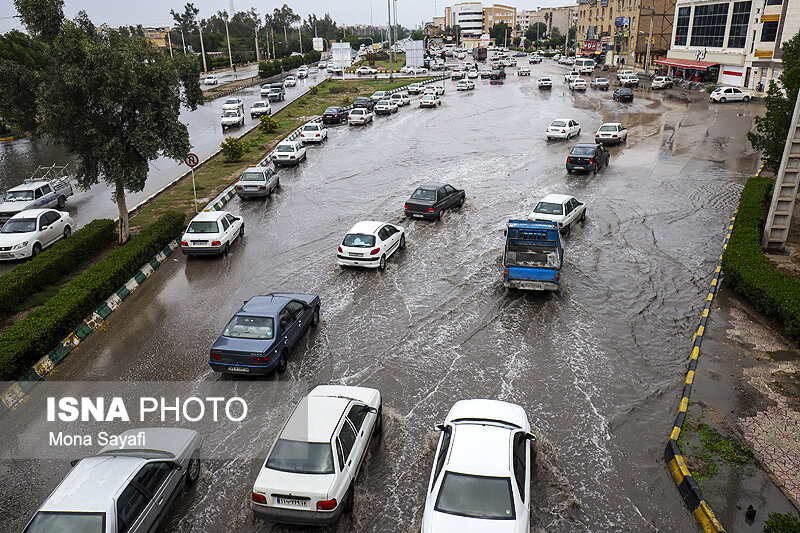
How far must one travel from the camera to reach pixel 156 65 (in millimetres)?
19875

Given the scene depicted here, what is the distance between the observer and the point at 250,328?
42.5 feet

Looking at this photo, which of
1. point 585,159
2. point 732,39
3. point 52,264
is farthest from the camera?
point 732,39

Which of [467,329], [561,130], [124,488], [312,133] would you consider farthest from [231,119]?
[124,488]

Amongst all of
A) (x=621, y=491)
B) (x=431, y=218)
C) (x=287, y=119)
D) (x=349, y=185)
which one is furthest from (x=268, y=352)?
(x=287, y=119)

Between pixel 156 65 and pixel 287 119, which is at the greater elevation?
pixel 156 65

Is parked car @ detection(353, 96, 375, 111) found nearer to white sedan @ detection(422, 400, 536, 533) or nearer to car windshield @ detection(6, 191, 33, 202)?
car windshield @ detection(6, 191, 33, 202)

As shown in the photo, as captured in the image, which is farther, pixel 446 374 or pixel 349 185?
pixel 349 185

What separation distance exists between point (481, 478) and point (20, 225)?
19796 mm

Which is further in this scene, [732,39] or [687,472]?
[732,39]

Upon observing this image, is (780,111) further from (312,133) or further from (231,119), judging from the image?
(231,119)

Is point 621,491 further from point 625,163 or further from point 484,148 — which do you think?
point 484,148

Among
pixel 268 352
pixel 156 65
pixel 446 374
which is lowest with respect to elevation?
pixel 446 374

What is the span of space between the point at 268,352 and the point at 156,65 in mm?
12759

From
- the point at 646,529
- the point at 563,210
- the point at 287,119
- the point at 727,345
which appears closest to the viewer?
the point at 646,529
